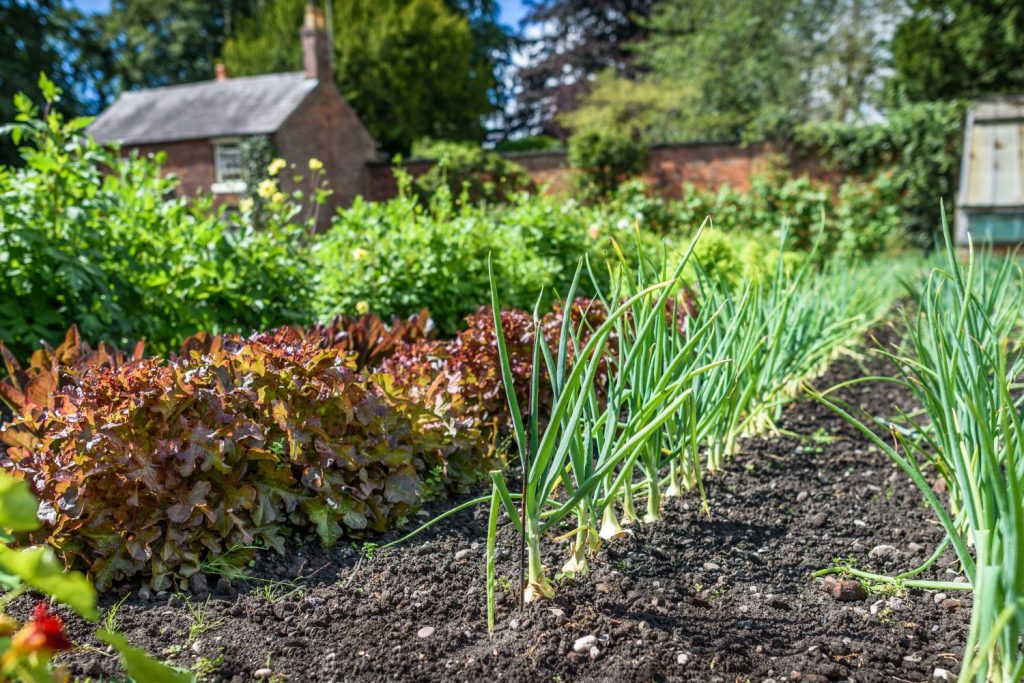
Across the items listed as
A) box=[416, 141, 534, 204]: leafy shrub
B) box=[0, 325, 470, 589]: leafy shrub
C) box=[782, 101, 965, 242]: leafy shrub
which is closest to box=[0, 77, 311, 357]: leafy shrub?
box=[0, 325, 470, 589]: leafy shrub

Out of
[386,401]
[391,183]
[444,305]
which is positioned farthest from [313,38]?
[386,401]

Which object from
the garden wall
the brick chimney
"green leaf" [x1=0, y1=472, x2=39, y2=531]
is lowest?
"green leaf" [x1=0, y1=472, x2=39, y2=531]

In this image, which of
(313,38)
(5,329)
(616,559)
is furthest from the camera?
(313,38)

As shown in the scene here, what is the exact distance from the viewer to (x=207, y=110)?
1938 cm

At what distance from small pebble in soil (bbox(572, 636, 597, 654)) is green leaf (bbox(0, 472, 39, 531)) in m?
1.09

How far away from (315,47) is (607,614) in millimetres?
19120

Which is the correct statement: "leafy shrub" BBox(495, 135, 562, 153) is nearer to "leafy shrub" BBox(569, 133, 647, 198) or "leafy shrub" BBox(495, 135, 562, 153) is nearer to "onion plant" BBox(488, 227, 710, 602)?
"leafy shrub" BBox(569, 133, 647, 198)

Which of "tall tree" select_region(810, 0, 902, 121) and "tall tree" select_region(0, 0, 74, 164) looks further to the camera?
"tall tree" select_region(0, 0, 74, 164)

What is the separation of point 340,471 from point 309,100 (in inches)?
709

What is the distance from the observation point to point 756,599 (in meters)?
1.76

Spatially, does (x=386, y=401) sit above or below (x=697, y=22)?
below

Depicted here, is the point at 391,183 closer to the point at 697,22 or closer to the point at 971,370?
the point at 697,22

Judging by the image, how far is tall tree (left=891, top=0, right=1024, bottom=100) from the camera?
1536cm

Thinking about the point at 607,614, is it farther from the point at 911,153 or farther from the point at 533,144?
the point at 533,144
